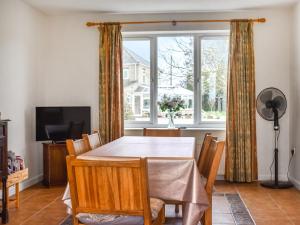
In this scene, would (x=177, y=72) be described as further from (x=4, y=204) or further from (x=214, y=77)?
(x=4, y=204)

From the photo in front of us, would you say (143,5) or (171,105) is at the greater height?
(143,5)

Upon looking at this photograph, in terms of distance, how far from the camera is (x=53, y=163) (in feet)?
16.4

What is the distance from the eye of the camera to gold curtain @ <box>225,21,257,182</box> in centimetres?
518

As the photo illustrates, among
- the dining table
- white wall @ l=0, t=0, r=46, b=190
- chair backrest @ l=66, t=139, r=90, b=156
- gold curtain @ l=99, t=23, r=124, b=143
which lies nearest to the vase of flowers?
gold curtain @ l=99, t=23, r=124, b=143

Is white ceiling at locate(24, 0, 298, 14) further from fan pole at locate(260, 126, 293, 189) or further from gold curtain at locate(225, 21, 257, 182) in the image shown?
fan pole at locate(260, 126, 293, 189)

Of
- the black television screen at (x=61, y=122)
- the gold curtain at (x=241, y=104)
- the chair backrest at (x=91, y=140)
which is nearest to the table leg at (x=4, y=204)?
the chair backrest at (x=91, y=140)

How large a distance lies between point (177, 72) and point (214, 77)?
571mm

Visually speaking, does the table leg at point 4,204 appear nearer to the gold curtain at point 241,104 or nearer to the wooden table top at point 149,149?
the wooden table top at point 149,149

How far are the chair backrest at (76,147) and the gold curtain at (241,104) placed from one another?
2731 millimetres

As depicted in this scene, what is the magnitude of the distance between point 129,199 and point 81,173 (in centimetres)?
31

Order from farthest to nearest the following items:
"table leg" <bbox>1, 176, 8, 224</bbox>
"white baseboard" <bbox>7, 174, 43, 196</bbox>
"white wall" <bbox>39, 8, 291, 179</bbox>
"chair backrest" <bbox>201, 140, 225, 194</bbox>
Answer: "white wall" <bbox>39, 8, 291, 179</bbox>
"white baseboard" <bbox>7, 174, 43, 196</bbox>
"table leg" <bbox>1, 176, 8, 224</bbox>
"chair backrest" <bbox>201, 140, 225, 194</bbox>

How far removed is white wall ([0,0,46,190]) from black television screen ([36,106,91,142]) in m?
0.17

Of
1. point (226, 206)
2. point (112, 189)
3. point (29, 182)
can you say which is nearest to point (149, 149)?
point (112, 189)

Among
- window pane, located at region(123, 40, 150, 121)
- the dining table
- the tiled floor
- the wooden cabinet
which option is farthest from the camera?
window pane, located at region(123, 40, 150, 121)
